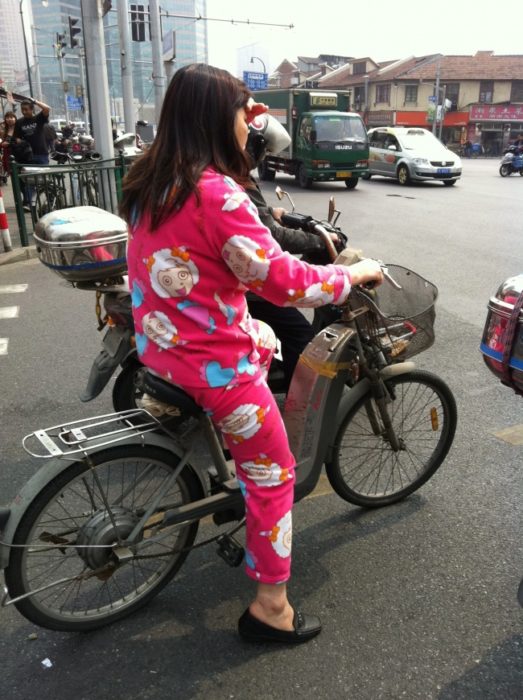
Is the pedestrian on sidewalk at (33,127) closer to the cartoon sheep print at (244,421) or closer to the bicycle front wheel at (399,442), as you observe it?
the bicycle front wheel at (399,442)

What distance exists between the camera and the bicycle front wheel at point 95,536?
2051 millimetres

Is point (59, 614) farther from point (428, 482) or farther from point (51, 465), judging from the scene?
point (428, 482)

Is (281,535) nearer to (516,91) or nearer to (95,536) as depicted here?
(95,536)

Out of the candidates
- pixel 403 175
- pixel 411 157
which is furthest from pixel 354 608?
pixel 403 175

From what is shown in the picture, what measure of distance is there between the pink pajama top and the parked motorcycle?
2319 cm

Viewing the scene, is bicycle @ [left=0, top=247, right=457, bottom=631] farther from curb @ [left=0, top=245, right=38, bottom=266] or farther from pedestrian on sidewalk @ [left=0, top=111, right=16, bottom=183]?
pedestrian on sidewalk @ [left=0, top=111, right=16, bottom=183]

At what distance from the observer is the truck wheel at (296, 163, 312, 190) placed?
18.4 metres

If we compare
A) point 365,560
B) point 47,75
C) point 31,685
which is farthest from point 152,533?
point 47,75

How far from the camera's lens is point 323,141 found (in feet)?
58.1

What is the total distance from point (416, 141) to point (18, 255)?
49.6 ft

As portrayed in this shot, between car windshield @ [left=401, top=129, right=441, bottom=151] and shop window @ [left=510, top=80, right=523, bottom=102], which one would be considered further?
shop window @ [left=510, top=80, right=523, bottom=102]

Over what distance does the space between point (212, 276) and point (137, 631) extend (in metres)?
1.38

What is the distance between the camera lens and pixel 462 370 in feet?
15.5

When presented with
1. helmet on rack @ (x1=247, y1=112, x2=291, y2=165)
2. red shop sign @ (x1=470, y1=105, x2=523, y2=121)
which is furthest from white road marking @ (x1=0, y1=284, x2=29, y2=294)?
red shop sign @ (x1=470, y1=105, x2=523, y2=121)
